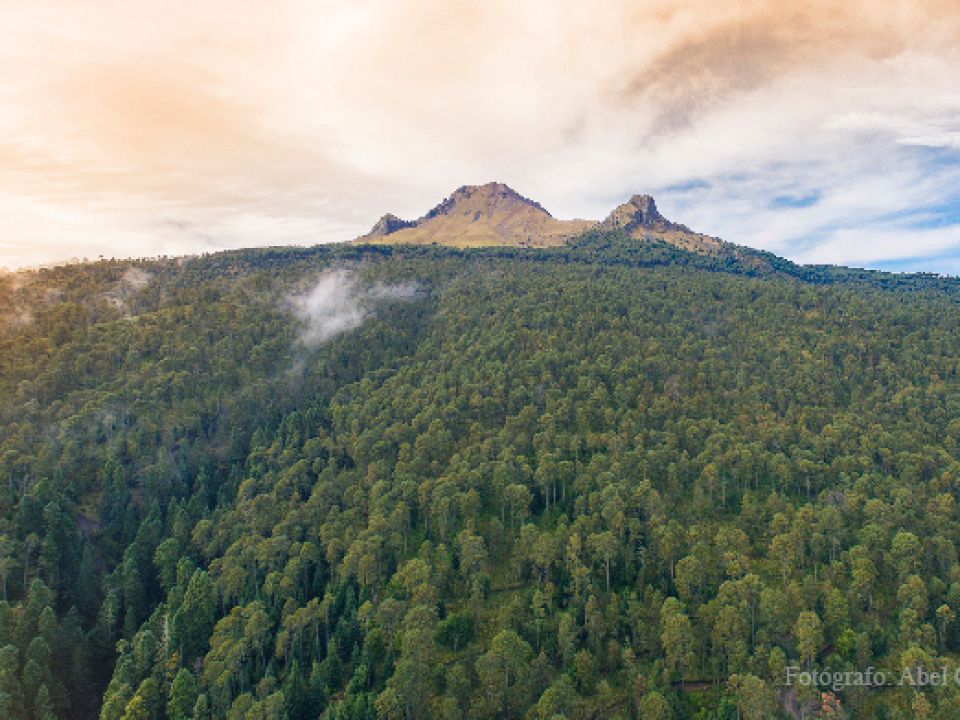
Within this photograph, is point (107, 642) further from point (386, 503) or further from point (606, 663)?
point (606, 663)

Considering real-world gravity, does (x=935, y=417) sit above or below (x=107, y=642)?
above

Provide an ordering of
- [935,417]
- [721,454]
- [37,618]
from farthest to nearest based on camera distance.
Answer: [935,417] → [721,454] → [37,618]

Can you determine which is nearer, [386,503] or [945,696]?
[945,696]

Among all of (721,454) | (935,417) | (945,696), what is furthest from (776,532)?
(935,417)

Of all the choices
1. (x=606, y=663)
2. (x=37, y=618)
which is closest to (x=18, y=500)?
(x=37, y=618)

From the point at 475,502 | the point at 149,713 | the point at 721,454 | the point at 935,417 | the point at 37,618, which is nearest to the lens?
the point at 149,713

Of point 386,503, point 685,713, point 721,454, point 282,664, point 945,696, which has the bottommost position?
point 282,664
